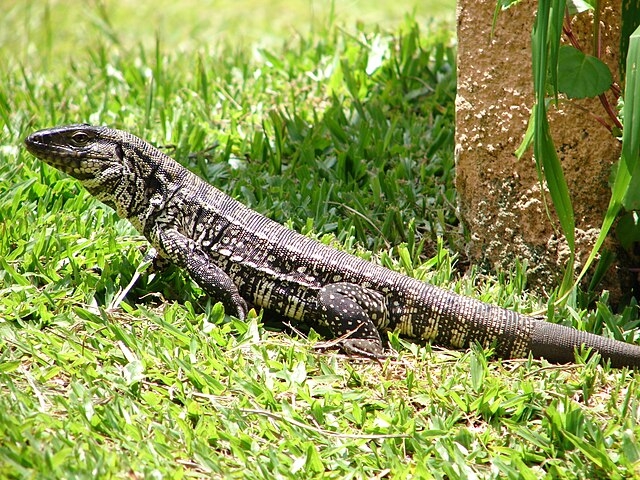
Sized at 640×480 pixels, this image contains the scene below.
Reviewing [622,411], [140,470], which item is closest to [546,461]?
[622,411]

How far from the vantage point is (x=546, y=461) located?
351cm

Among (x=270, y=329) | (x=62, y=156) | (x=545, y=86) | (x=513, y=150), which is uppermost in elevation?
(x=545, y=86)

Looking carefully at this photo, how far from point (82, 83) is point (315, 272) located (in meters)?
4.02

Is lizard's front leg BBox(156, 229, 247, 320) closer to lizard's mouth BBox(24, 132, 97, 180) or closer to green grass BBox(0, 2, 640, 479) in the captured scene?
green grass BBox(0, 2, 640, 479)

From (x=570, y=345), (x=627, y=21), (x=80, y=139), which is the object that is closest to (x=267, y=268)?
(x=80, y=139)

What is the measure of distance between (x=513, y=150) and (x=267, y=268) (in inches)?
62.4

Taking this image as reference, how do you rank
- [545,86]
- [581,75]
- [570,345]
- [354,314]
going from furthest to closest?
[354,314] → [570,345] → [581,75] → [545,86]

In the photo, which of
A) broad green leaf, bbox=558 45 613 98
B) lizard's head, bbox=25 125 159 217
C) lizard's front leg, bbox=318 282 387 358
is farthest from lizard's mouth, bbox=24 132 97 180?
broad green leaf, bbox=558 45 613 98

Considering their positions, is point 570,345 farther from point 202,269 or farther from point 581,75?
point 202,269

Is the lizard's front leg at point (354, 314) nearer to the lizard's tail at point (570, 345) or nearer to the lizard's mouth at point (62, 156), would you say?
the lizard's tail at point (570, 345)

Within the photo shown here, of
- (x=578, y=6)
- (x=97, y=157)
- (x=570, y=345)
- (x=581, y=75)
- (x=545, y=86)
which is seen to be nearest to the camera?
(x=545, y=86)

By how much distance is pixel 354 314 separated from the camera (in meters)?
4.48

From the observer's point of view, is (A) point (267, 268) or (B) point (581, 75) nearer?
(B) point (581, 75)

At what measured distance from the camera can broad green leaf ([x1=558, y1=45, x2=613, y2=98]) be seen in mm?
4148
